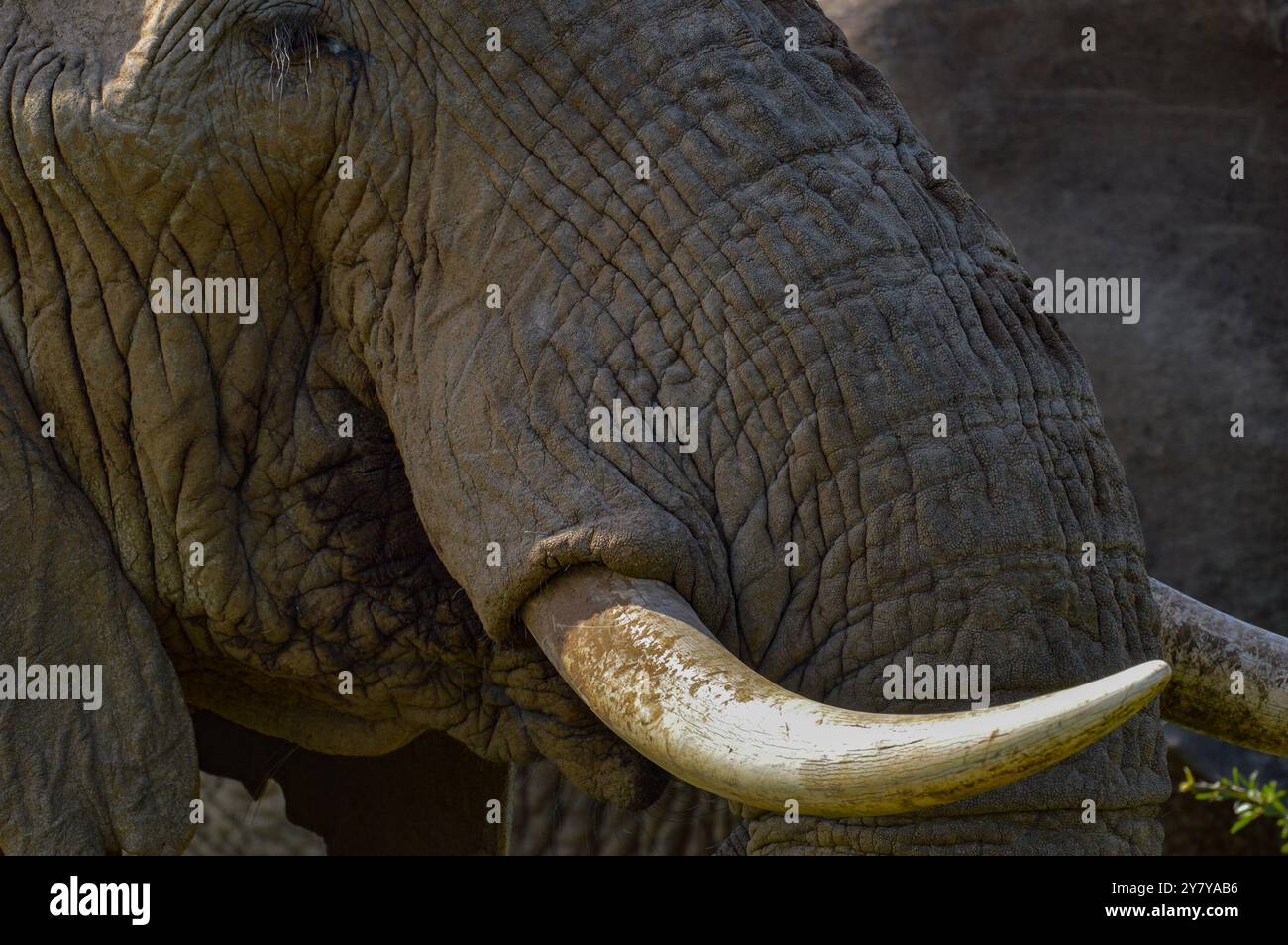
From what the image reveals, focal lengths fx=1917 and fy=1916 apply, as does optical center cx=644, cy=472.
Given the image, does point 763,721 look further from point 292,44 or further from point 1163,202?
point 1163,202

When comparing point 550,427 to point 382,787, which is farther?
point 382,787

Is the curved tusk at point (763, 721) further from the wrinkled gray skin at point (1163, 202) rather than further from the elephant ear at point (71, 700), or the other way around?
the wrinkled gray skin at point (1163, 202)

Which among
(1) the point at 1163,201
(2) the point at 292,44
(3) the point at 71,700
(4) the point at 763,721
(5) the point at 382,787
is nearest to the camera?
(4) the point at 763,721

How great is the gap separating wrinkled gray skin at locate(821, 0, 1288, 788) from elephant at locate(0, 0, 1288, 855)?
10.6 feet

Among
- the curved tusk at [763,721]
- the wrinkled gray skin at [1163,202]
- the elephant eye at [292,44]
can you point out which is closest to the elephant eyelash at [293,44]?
the elephant eye at [292,44]

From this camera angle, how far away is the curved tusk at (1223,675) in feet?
10.8

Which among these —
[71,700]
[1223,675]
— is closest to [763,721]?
[1223,675]

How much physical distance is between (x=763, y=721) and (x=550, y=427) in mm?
635

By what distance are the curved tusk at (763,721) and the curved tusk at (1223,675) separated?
103cm

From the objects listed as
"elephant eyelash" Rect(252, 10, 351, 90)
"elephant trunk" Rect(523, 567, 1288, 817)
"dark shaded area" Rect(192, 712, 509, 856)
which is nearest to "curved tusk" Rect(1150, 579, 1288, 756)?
"elephant trunk" Rect(523, 567, 1288, 817)

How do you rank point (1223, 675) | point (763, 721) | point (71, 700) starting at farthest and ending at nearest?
point (1223, 675) < point (71, 700) < point (763, 721)

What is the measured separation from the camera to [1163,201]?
6637mm

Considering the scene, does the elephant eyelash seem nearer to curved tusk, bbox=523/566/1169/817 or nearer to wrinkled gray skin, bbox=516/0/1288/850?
curved tusk, bbox=523/566/1169/817
